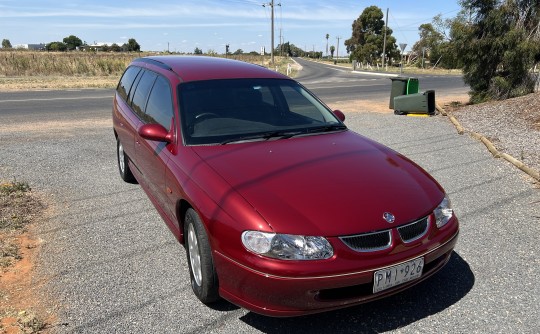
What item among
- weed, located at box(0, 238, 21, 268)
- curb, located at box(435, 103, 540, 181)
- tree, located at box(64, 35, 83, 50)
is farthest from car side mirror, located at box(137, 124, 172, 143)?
tree, located at box(64, 35, 83, 50)

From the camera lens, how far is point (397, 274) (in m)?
2.67

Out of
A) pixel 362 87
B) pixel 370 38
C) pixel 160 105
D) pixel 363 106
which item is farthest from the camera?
pixel 370 38

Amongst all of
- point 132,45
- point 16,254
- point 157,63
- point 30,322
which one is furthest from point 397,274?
point 132,45

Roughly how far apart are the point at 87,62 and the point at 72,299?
106 ft

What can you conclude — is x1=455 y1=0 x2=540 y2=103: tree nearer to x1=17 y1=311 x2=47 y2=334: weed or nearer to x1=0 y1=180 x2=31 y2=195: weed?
x1=0 y1=180 x2=31 y2=195: weed

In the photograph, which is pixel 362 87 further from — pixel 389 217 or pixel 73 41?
pixel 73 41

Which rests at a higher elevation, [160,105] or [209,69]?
[209,69]

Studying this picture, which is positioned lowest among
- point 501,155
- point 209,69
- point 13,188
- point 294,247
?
point 13,188

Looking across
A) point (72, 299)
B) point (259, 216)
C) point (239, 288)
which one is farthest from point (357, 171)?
point (72, 299)

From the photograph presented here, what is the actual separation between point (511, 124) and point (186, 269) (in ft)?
29.1

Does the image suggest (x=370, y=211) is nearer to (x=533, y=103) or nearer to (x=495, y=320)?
(x=495, y=320)

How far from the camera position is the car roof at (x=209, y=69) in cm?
422

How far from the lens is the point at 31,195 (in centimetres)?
548

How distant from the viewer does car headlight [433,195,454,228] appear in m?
2.98
